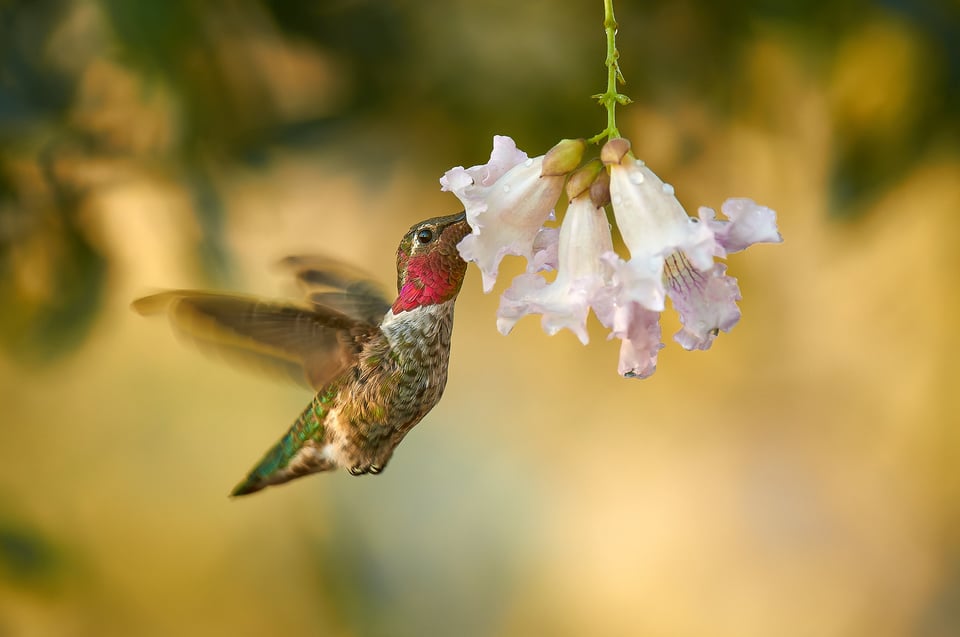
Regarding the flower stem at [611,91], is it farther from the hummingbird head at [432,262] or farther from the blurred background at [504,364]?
the blurred background at [504,364]

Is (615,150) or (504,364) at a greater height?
(504,364)

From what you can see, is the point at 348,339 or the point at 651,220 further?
the point at 348,339

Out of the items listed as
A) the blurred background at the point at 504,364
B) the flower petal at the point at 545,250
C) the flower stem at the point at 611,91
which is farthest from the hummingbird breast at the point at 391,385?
the blurred background at the point at 504,364

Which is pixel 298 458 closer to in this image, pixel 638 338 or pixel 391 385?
pixel 391 385

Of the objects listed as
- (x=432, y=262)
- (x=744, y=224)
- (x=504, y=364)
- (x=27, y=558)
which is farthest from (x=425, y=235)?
(x=27, y=558)

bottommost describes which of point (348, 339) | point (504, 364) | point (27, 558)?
point (27, 558)

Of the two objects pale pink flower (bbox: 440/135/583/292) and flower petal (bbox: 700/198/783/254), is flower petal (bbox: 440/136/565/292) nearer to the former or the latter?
pale pink flower (bbox: 440/135/583/292)

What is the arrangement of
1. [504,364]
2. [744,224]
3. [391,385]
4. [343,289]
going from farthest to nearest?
[504,364]
[343,289]
[391,385]
[744,224]
